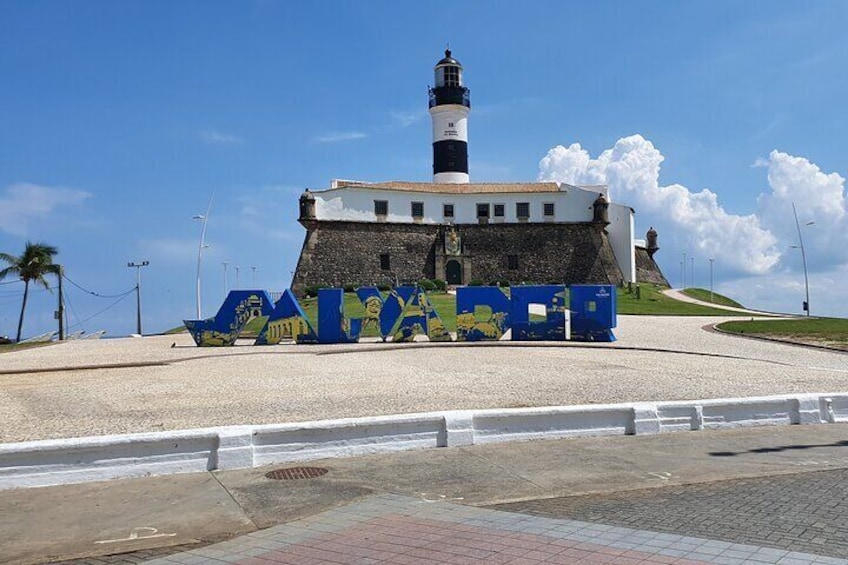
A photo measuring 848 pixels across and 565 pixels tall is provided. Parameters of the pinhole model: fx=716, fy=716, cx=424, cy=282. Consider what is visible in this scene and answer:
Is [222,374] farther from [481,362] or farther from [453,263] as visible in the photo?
[453,263]

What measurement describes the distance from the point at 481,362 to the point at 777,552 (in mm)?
13047

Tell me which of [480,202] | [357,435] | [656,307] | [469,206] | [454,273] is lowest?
[357,435]

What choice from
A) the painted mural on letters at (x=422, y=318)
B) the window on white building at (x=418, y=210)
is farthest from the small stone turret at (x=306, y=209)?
the painted mural on letters at (x=422, y=318)

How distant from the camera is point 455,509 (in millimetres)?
5953

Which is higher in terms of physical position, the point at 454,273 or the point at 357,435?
the point at 454,273

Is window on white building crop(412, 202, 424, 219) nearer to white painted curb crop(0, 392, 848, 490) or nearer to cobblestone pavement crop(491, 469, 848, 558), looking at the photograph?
white painted curb crop(0, 392, 848, 490)

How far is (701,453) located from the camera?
8.20 meters

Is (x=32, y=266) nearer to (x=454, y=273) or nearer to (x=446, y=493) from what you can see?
(x=454, y=273)

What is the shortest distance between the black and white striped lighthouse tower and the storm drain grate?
55.7 metres

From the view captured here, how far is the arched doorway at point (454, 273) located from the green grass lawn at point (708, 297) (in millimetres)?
19140

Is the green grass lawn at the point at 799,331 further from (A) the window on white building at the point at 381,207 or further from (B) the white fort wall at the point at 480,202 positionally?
(A) the window on white building at the point at 381,207

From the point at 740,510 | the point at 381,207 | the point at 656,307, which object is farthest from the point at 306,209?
the point at 740,510

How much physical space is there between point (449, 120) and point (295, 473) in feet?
185

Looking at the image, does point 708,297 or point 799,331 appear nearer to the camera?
point 799,331
